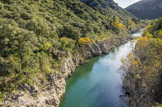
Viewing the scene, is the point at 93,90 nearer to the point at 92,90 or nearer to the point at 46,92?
the point at 92,90

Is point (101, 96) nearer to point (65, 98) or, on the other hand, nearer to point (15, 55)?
point (65, 98)

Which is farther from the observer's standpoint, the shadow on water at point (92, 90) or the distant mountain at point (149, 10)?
the distant mountain at point (149, 10)

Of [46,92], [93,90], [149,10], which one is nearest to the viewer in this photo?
[46,92]

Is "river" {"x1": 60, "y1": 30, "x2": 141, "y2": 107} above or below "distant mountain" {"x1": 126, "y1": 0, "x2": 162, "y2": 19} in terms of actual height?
below

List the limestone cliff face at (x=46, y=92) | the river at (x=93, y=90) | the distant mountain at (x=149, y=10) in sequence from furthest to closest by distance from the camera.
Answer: the distant mountain at (x=149, y=10) < the river at (x=93, y=90) < the limestone cliff face at (x=46, y=92)

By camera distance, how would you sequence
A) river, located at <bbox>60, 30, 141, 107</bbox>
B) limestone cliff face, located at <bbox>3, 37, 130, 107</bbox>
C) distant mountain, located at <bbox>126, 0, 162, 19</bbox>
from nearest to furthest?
limestone cliff face, located at <bbox>3, 37, 130, 107</bbox> → river, located at <bbox>60, 30, 141, 107</bbox> → distant mountain, located at <bbox>126, 0, 162, 19</bbox>

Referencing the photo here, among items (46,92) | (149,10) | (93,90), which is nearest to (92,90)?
(93,90)

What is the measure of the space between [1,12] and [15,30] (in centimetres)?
1336

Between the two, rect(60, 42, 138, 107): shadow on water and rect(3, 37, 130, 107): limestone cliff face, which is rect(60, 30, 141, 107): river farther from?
rect(3, 37, 130, 107): limestone cliff face

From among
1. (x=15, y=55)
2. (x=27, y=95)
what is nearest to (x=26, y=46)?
(x=15, y=55)

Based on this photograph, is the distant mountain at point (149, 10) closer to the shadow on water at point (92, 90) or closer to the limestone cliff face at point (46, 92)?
the shadow on water at point (92, 90)

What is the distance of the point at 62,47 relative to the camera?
30.9 metres

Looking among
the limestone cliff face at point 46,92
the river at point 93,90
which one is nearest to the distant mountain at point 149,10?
the river at point 93,90

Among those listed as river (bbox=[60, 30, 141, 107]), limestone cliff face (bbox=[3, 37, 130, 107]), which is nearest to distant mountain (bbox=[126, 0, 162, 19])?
river (bbox=[60, 30, 141, 107])
